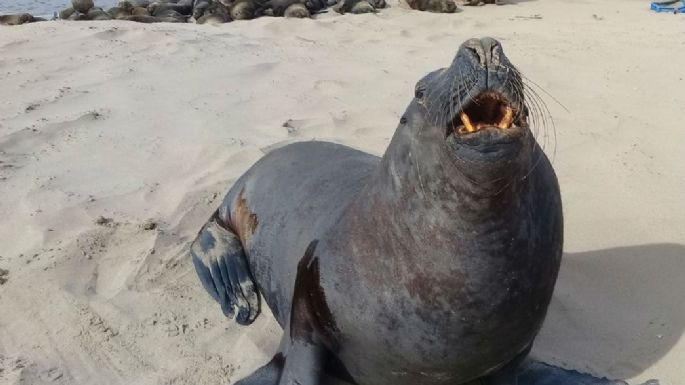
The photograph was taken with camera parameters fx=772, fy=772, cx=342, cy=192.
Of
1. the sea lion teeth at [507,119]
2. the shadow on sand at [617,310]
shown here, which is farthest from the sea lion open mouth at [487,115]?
the shadow on sand at [617,310]

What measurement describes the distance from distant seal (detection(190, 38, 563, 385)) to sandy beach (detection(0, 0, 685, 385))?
21.2 inches

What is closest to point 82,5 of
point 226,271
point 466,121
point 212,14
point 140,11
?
point 140,11

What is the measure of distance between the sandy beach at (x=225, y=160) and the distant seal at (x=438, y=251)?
21.2 inches

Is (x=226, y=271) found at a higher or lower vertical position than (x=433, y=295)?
lower

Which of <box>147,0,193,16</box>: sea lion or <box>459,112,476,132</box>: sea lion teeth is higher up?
<box>459,112,476,132</box>: sea lion teeth

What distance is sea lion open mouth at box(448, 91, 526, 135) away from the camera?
185 cm

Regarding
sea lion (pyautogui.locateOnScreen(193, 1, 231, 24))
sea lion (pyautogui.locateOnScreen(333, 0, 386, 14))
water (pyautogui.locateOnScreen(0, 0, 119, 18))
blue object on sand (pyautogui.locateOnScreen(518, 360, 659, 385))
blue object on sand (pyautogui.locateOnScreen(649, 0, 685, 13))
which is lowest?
water (pyautogui.locateOnScreen(0, 0, 119, 18))

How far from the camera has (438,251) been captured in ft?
6.91

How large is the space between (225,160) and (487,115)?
293 cm

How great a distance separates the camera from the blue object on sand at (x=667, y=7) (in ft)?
28.4

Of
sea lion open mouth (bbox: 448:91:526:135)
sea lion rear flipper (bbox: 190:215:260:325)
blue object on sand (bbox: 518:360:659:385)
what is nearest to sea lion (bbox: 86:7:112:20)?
sea lion rear flipper (bbox: 190:215:260:325)

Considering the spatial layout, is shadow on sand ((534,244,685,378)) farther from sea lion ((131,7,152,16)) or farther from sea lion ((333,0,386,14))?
sea lion ((131,7,152,16))

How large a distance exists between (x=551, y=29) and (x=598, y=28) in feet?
1.57

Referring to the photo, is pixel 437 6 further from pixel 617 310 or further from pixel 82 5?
pixel 617 310
